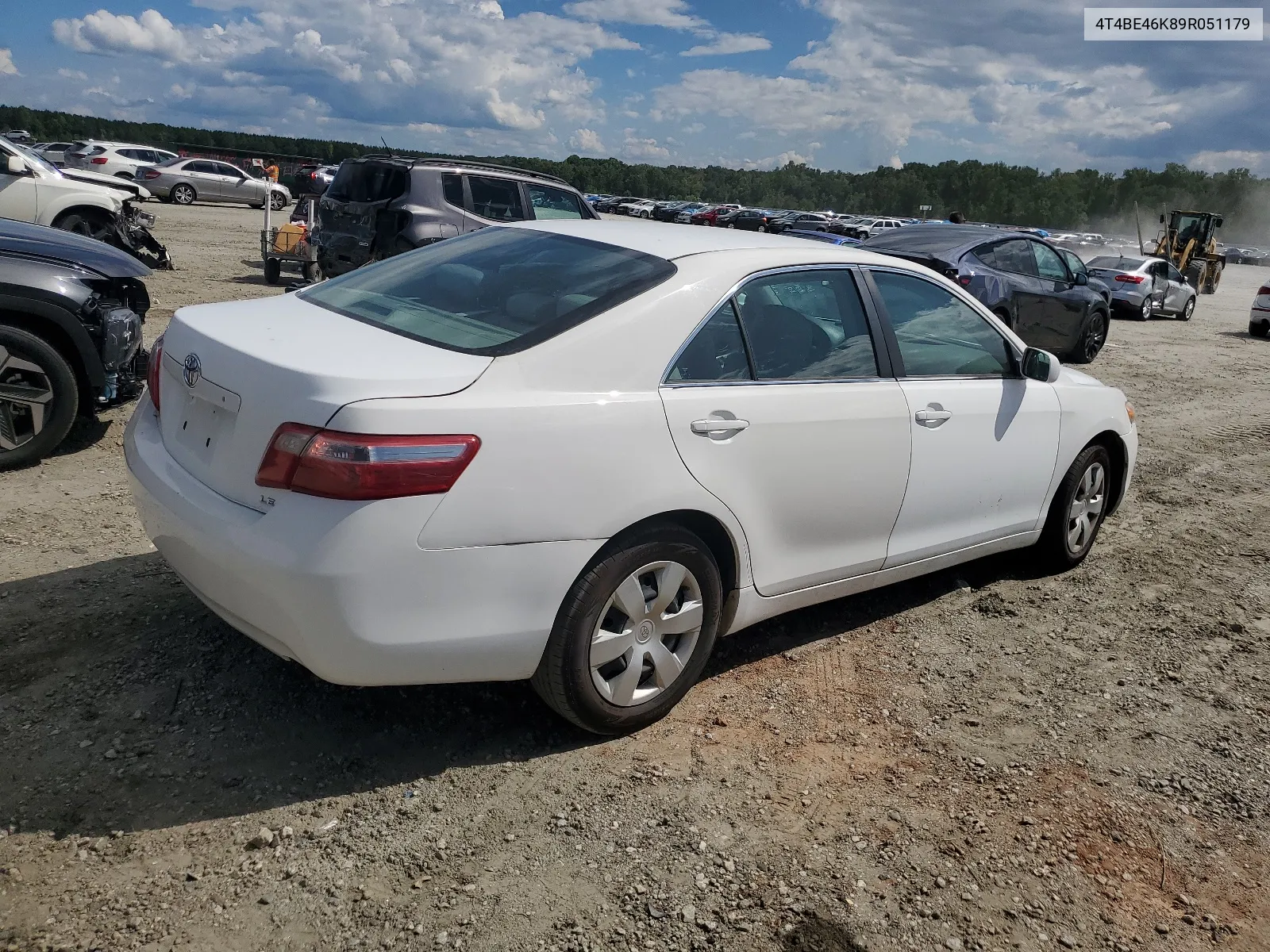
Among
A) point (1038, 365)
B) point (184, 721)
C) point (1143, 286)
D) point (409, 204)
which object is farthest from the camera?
point (1143, 286)

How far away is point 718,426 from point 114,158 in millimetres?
35809

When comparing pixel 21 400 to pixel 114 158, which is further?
pixel 114 158

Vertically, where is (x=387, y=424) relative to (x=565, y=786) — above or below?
above

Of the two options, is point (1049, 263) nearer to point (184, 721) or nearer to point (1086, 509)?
point (1086, 509)

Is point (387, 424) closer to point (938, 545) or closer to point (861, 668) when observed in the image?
point (861, 668)

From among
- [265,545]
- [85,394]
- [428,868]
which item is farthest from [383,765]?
[85,394]

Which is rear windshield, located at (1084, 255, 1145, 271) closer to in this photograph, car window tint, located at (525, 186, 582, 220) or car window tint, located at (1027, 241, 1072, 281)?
car window tint, located at (1027, 241, 1072, 281)

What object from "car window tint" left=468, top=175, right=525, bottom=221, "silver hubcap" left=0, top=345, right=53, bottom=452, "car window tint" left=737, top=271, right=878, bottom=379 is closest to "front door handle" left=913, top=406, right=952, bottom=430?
"car window tint" left=737, top=271, right=878, bottom=379

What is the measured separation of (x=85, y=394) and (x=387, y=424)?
3.85 meters

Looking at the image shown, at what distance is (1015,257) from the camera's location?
39.2 feet

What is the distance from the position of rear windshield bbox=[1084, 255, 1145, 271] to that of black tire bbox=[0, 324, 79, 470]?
808 inches

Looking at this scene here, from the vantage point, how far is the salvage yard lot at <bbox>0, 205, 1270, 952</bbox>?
252 centimetres

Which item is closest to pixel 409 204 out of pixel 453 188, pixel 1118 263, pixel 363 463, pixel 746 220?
pixel 453 188

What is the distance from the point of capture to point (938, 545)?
14.0 feet
